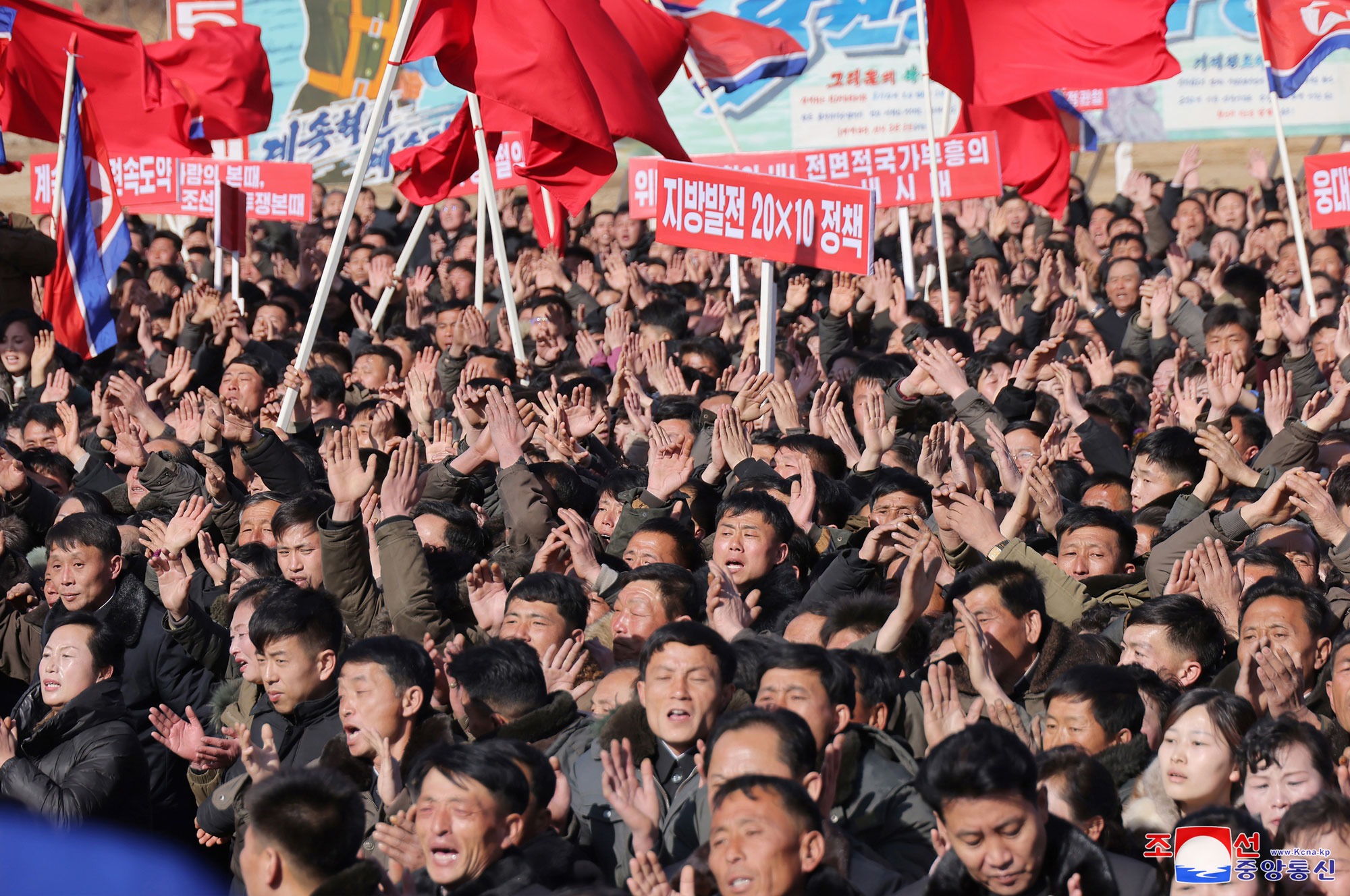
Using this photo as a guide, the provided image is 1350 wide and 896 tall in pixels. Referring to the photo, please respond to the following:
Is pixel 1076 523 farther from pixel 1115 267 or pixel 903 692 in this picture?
pixel 1115 267

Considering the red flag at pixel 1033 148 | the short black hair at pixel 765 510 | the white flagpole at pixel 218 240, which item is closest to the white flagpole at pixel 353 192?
the short black hair at pixel 765 510

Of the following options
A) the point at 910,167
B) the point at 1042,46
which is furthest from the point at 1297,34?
the point at 910,167

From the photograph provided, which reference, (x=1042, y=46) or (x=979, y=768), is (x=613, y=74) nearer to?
(x=1042, y=46)

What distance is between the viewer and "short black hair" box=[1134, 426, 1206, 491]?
258 inches

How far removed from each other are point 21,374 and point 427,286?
164 inches

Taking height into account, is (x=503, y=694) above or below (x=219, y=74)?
below

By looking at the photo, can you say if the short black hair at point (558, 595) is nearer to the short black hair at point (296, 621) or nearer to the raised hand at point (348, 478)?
the short black hair at point (296, 621)

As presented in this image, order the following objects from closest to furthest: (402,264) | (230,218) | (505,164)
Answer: (402,264), (230,218), (505,164)

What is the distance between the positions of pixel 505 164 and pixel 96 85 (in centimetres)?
291

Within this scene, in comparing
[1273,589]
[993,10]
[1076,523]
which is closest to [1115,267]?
[993,10]

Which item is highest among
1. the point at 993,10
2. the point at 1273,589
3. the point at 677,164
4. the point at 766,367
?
the point at 993,10

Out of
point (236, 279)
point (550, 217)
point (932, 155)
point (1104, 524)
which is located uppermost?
point (932, 155)

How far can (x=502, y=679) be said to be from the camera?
4352 mm

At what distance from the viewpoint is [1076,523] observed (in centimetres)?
580
